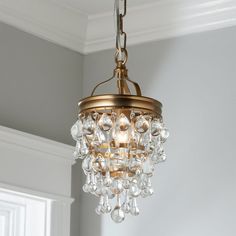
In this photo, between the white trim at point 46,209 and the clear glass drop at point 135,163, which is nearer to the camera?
the clear glass drop at point 135,163

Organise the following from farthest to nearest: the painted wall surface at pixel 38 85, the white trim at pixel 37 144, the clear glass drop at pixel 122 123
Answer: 1. the painted wall surface at pixel 38 85
2. the white trim at pixel 37 144
3. the clear glass drop at pixel 122 123

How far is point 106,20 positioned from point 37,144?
2.03 feet

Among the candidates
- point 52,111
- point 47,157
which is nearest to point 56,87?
point 52,111

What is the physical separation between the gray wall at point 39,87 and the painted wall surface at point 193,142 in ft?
0.95

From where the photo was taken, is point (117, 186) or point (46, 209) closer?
point (117, 186)

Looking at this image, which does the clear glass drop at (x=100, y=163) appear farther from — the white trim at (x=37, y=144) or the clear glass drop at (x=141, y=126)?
the white trim at (x=37, y=144)

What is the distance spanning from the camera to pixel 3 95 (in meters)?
2.74

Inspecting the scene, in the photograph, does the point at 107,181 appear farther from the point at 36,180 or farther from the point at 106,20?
the point at 106,20

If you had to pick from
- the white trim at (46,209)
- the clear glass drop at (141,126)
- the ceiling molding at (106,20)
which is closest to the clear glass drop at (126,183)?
the clear glass drop at (141,126)

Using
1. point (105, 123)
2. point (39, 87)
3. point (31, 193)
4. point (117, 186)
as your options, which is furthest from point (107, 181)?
point (39, 87)

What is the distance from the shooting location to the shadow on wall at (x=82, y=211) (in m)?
2.98

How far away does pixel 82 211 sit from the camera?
3025 mm

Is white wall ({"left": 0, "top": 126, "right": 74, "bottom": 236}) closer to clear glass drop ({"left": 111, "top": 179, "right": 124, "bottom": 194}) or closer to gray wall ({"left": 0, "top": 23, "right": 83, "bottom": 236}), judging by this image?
gray wall ({"left": 0, "top": 23, "right": 83, "bottom": 236})

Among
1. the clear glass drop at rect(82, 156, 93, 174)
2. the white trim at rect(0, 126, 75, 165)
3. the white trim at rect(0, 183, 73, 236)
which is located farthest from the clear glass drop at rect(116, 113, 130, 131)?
the white trim at rect(0, 183, 73, 236)
